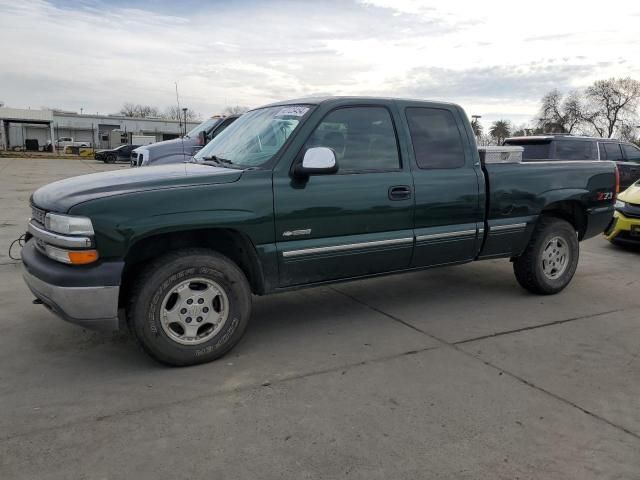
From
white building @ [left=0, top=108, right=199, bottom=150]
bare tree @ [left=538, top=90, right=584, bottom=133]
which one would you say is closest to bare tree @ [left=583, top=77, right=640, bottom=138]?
bare tree @ [left=538, top=90, right=584, bottom=133]

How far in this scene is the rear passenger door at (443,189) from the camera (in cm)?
457

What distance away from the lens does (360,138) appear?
434cm

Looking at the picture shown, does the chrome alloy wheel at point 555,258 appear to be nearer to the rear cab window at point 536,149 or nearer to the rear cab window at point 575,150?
the rear cab window at point 536,149

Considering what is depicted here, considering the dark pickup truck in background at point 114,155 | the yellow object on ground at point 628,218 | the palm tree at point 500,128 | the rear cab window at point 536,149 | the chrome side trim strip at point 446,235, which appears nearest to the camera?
the chrome side trim strip at point 446,235

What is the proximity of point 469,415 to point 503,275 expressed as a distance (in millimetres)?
3713

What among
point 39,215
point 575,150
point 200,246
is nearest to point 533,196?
point 200,246

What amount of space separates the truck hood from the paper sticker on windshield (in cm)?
74

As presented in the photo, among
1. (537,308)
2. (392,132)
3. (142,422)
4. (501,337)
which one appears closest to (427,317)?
(501,337)

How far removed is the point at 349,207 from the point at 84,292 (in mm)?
2005

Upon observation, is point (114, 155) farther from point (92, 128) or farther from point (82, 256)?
point (92, 128)

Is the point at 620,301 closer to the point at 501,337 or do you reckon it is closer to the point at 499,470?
the point at 501,337

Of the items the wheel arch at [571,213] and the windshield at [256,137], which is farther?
the wheel arch at [571,213]

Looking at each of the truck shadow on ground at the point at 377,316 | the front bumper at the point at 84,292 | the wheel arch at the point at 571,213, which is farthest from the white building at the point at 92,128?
the front bumper at the point at 84,292

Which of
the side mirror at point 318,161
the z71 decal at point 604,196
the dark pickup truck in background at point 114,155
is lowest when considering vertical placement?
the z71 decal at point 604,196
